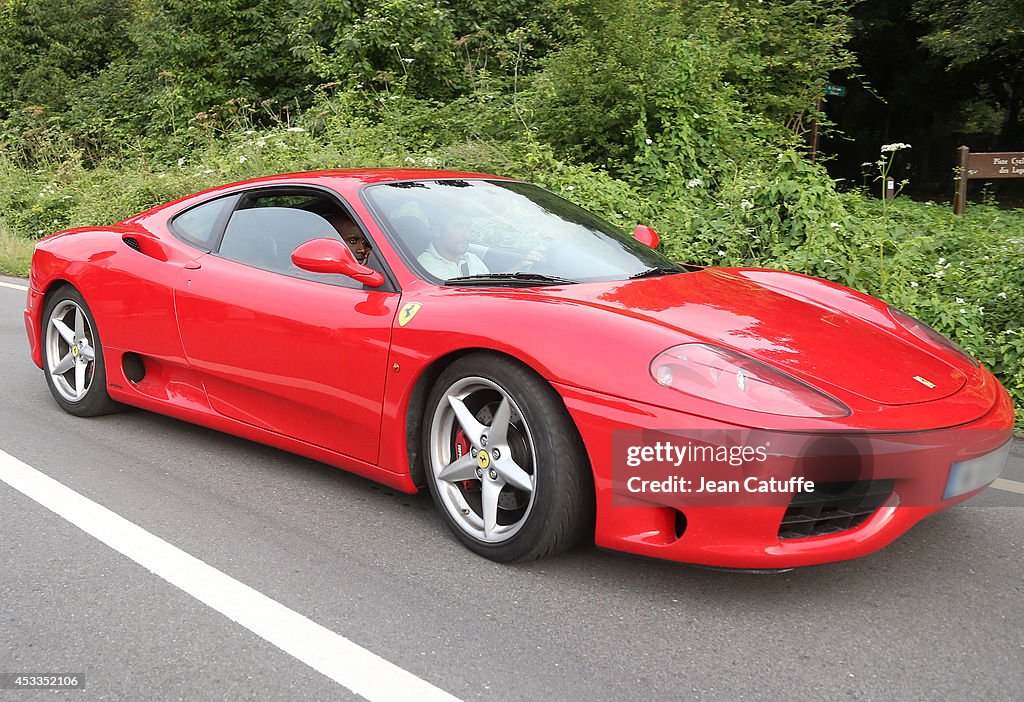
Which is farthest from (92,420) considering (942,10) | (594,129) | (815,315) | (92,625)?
(942,10)

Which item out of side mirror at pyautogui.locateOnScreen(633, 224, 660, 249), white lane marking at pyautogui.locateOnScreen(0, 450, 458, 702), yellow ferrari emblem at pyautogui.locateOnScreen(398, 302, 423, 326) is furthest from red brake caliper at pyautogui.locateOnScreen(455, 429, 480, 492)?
side mirror at pyautogui.locateOnScreen(633, 224, 660, 249)

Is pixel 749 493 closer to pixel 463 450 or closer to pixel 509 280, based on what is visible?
pixel 463 450

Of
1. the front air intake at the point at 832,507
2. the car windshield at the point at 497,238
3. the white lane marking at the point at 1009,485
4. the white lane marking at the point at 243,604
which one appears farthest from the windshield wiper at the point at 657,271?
the white lane marking at the point at 243,604

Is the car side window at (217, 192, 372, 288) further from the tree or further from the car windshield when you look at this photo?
the tree

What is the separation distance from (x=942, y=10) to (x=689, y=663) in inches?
787

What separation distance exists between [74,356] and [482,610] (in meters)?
3.02

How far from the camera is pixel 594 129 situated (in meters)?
10.0

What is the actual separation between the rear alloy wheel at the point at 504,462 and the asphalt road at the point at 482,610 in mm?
128

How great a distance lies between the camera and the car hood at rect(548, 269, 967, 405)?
9.67 feet

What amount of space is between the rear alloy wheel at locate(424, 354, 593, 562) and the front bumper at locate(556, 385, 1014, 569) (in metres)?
0.09

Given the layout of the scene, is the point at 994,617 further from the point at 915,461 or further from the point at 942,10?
the point at 942,10

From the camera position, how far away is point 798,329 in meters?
3.26

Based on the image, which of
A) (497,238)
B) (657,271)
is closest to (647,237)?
(657,271)

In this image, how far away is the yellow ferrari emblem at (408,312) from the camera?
3.34m
